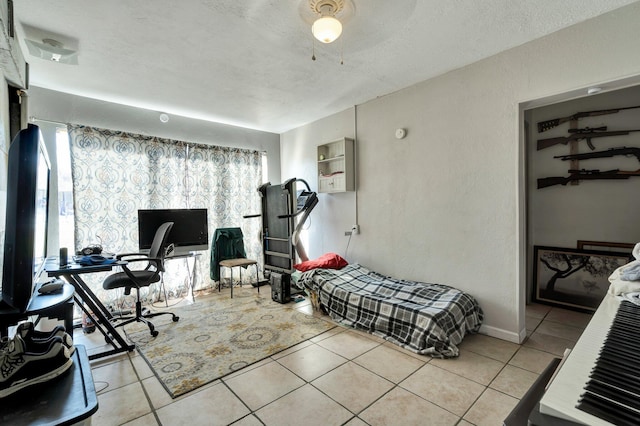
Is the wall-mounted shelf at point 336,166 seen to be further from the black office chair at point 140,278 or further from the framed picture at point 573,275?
the framed picture at point 573,275

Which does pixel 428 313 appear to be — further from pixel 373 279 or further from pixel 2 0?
pixel 2 0

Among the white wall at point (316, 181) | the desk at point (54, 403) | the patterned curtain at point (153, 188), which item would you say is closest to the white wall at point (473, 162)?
the white wall at point (316, 181)

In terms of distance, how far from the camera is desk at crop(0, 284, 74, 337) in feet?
3.67

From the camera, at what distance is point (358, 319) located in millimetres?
2832

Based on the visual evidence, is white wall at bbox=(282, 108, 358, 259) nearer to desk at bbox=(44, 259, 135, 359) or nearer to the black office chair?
the black office chair

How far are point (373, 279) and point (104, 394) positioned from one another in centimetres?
254

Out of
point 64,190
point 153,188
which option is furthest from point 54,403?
point 153,188

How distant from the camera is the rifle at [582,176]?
2.84 metres

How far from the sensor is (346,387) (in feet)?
6.23

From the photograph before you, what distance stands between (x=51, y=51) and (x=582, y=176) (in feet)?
16.9

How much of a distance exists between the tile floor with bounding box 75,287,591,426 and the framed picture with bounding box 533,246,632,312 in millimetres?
741

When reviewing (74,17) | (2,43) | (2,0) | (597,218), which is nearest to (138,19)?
(74,17)

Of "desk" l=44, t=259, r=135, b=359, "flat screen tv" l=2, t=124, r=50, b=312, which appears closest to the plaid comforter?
"desk" l=44, t=259, r=135, b=359

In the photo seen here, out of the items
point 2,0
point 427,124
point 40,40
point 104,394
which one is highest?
point 40,40
